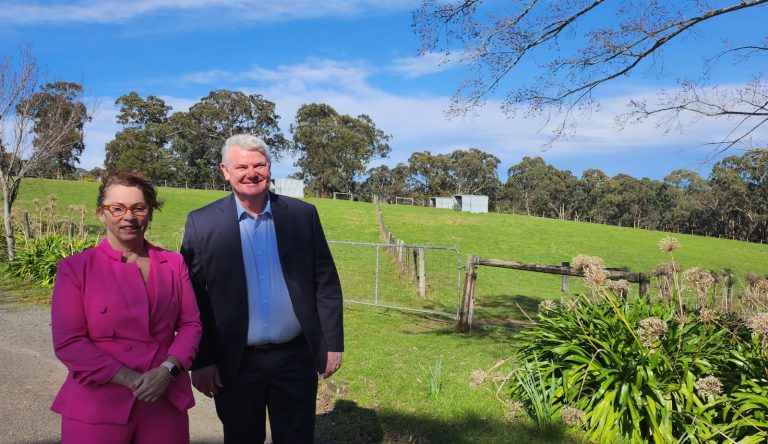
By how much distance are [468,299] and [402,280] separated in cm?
633

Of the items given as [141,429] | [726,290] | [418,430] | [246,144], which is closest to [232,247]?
[246,144]

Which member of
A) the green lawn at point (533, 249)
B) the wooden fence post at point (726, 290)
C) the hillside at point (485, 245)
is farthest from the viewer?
the green lawn at point (533, 249)

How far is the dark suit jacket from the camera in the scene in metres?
2.67

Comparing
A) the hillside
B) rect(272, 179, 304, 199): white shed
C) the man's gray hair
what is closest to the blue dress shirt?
A: the man's gray hair

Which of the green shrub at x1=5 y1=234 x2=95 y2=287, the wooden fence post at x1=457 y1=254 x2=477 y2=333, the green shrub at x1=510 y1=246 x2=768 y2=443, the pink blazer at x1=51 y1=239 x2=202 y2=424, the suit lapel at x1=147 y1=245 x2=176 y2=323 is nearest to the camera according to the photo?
the pink blazer at x1=51 y1=239 x2=202 y2=424

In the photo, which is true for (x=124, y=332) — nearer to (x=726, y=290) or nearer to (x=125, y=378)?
(x=125, y=378)

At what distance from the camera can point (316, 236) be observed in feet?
9.86

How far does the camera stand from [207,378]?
2.68 m

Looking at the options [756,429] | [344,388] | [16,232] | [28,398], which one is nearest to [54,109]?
[16,232]

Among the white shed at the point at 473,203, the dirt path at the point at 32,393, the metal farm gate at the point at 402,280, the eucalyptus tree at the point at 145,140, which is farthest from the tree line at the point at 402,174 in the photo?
the dirt path at the point at 32,393

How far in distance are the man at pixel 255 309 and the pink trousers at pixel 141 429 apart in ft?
1.25

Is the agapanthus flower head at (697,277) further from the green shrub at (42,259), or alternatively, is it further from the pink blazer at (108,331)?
the green shrub at (42,259)

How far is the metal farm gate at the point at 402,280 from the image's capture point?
476 inches

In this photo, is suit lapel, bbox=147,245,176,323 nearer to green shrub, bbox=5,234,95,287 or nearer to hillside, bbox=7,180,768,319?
hillside, bbox=7,180,768,319
